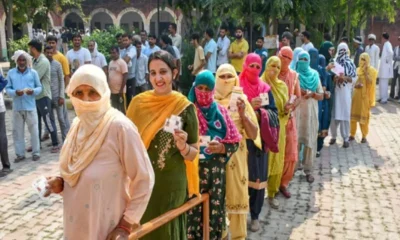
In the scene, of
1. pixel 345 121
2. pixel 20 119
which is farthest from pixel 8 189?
pixel 345 121

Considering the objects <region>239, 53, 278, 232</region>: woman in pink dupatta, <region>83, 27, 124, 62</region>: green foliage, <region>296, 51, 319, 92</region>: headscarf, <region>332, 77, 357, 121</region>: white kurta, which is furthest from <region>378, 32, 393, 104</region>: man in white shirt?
<region>239, 53, 278, 232</region>: woman in pink dupatta

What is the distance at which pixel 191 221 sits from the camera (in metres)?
3.92

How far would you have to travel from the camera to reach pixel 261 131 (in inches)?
186

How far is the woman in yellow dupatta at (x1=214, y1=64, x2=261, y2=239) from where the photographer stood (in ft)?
14.0

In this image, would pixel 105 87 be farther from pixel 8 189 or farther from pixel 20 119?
pixel 20 119

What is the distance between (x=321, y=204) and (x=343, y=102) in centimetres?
304

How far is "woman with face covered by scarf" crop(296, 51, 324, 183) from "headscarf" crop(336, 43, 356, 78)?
1880 millimetres

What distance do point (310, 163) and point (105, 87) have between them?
4.89 metres

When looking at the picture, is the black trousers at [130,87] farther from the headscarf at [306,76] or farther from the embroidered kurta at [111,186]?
the embroidered kurta at [111,186]

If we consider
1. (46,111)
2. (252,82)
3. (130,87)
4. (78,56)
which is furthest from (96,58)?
(252,82)

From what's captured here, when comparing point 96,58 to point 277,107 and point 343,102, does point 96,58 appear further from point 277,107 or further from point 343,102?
point 277,107

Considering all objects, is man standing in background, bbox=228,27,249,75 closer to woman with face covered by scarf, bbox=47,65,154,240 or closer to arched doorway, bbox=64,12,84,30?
woman with face covered by scarf, bbox=47,65,154,240

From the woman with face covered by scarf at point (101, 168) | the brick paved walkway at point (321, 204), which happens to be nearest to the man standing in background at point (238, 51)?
the brick paved walkway at point (321, 204)

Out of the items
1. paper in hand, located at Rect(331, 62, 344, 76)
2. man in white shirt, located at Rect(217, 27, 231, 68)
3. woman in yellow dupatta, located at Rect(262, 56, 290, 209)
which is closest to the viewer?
woman in yellow dupatta, located at Rect(262, 56, 290, 209)
